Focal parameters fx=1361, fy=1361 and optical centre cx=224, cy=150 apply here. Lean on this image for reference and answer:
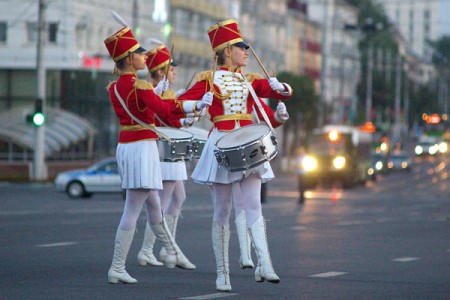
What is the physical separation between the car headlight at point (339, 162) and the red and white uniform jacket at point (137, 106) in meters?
42.0

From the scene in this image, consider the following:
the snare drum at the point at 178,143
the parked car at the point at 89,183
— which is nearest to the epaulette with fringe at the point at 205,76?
the snare drum at the point at 178,143

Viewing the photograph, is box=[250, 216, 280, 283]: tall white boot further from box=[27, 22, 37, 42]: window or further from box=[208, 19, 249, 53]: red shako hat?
box=[27, 22, 37, 42]: window

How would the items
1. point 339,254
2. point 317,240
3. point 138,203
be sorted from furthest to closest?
point 317,240 < point 339,254 < point 138,203

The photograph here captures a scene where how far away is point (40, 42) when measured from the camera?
49.6m

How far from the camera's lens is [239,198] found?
1136 centimetres

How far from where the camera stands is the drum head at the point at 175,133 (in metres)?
13.1

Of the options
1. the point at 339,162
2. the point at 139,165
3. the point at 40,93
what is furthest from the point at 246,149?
the point at 339,162

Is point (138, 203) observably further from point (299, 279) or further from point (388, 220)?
point (388, 220)

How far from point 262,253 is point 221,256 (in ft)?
1.27

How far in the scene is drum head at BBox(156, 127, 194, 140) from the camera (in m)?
13.1

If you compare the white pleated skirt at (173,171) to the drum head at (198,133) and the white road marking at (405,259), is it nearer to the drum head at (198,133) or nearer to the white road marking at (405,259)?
the drum head at (198,133)

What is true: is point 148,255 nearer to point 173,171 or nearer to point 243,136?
point 173,171

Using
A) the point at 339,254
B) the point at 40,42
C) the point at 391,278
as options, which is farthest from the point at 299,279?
the point at 40,42

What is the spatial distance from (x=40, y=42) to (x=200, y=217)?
25.7m
